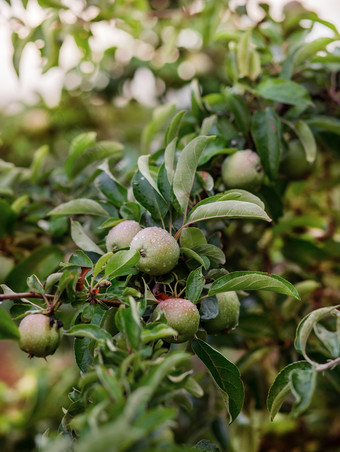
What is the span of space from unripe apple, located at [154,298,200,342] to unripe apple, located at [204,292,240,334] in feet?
0.28

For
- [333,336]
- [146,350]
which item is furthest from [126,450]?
[333,336]

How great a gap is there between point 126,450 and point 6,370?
2.29 meters

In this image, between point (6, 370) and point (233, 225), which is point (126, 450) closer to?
point (233, 225)

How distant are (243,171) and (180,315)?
287 millimetres

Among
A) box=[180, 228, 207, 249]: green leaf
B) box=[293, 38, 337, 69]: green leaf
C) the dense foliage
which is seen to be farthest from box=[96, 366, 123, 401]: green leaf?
box=[293, 38, 337, 69]: green leaf

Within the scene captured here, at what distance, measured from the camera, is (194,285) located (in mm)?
574

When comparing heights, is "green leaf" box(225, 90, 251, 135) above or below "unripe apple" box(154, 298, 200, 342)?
above

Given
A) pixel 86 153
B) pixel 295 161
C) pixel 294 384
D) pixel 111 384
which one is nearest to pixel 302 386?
pixel 294 384

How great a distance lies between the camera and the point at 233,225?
1121 millimetres

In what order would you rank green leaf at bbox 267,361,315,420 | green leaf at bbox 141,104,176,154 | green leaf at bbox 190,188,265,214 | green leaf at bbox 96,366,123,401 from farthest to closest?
green leaf at bbox 141,104,176,154 < green leaf at bbox 190,188,265,214 < green leaf at bbox 267,361,315,420 < green leaf at bbox 96,366,123,401

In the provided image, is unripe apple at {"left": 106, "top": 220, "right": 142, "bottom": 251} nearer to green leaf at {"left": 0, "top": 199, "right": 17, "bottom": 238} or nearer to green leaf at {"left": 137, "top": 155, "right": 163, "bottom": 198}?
green leaf at {"left": 137, "top": 155, "right": 163, "bottom": 198}

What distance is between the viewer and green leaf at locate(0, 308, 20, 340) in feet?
1.68

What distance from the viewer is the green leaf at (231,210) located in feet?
1.87

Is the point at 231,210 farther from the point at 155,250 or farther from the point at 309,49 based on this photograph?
the point at 309,49
